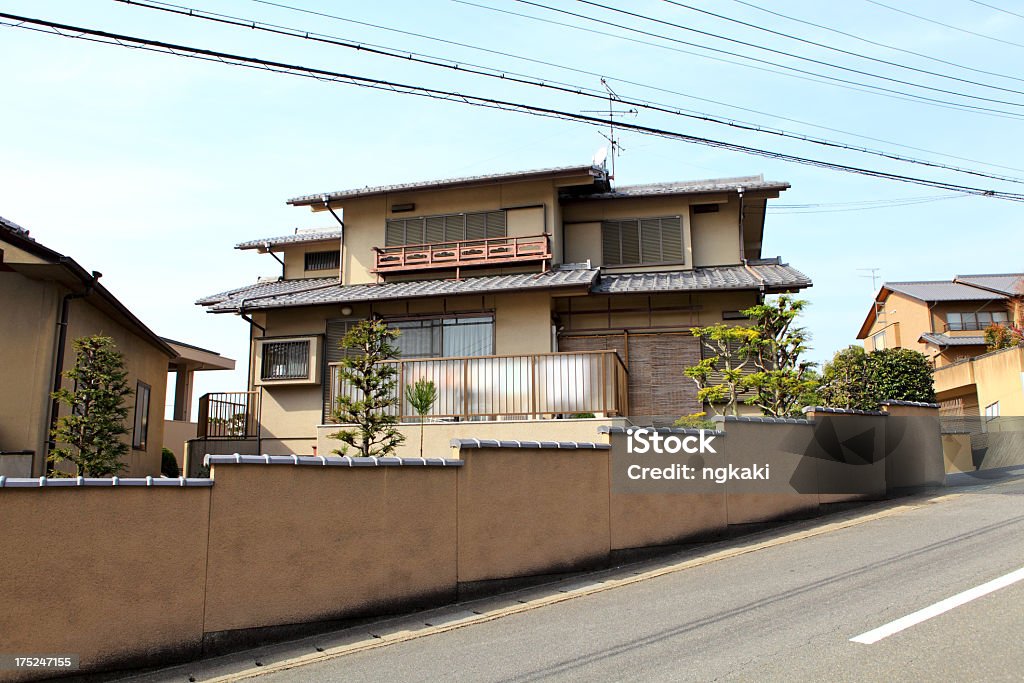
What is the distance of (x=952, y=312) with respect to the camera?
120 feet

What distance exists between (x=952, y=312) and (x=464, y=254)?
30.3 meters

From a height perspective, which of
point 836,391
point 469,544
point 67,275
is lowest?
point 469,544

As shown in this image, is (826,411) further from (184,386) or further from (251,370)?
(184,386)

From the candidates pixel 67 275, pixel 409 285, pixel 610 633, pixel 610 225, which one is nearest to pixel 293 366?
pixel 409 285

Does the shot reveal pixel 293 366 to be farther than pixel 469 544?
Yes

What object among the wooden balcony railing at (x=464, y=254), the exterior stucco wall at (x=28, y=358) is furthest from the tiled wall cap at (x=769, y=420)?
the exterior stucco wall at (x=28, y=358)

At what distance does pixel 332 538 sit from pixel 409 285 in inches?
358

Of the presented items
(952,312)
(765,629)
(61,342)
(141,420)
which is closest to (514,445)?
(765,629)

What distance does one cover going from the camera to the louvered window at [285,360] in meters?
15.7

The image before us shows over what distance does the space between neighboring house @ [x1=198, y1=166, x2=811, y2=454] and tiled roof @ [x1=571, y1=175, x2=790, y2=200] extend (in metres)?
0.05

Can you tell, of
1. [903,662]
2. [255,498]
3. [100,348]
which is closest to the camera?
[903,662]

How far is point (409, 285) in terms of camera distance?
15805mm

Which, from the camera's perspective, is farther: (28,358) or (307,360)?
(307,360)

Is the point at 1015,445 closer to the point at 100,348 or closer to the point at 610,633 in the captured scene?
the point at 610,633
